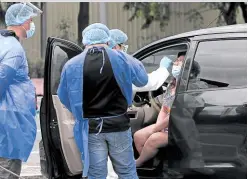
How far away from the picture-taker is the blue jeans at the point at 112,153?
14.5ft

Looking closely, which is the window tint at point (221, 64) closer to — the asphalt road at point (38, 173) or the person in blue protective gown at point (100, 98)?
the person in blue protective gown at point (100, 98)

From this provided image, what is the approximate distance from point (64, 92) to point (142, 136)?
107 centimetres

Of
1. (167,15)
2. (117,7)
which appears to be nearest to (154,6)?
(167,15)

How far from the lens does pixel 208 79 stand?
14.5 feet

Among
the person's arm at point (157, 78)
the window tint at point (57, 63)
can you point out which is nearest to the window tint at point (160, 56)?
the person's arm at point (157, 78)

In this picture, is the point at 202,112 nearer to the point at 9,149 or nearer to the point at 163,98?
the point at 163,98

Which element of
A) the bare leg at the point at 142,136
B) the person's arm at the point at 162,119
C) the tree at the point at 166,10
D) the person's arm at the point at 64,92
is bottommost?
the bare leg at the point at 142,136

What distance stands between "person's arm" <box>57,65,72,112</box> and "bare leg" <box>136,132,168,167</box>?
0.88 metres

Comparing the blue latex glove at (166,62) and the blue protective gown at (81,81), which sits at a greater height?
the blue latex glove at (166,62)

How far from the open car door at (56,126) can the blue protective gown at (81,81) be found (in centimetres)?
22

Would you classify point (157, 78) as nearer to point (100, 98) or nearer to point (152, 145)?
point (152, 145)

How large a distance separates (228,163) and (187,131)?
0.40 meters

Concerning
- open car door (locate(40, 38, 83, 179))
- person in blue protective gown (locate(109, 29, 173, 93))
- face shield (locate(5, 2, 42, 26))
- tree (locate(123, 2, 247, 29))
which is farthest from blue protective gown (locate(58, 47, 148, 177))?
tree (locate(123, 2, 247, 29))

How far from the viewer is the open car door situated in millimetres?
4645
